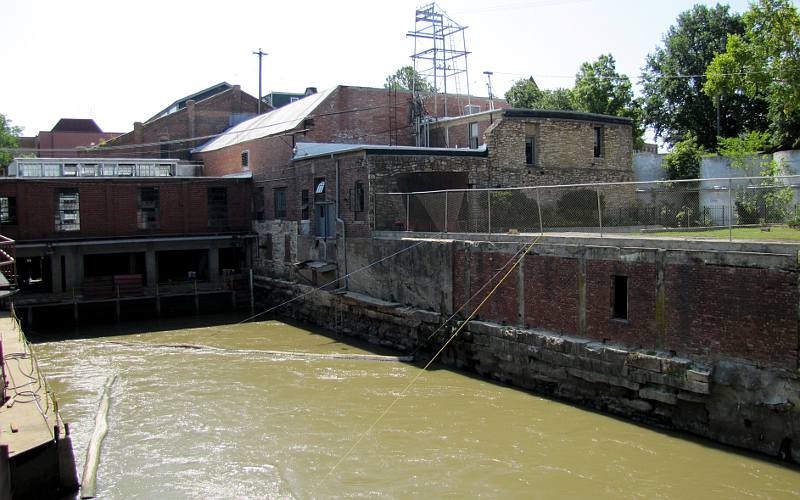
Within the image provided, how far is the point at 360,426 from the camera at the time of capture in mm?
14719

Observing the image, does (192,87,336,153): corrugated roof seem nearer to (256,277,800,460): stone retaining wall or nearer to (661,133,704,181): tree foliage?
(256,277,800,460): stone retaining wall

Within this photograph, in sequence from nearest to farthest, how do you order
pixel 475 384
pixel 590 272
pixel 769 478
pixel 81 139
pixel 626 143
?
pixel 769 478 → pixel 590 272 → pixel 475 384 → pixel 626 143 → pixel 81 139

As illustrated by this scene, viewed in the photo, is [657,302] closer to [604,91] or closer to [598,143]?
[598,143]

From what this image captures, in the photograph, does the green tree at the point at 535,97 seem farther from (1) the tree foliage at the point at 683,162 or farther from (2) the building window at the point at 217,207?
(2) the building window at the point at 217,207

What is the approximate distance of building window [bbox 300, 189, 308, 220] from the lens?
29562mm

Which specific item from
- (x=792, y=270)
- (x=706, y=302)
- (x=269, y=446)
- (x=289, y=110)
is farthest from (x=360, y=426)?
(x=289, y=110)

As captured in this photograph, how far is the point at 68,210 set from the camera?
3039 cm

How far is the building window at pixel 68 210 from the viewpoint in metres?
30.1

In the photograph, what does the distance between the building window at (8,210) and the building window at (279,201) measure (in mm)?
11222

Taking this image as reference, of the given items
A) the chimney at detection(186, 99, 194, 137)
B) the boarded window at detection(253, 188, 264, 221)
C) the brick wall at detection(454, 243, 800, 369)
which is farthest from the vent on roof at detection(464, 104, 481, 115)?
the chimney at detection(186, 99, 194, 137)

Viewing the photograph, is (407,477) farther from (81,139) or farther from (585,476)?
(81,139)

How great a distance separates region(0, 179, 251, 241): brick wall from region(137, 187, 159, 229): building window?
0.23 meters

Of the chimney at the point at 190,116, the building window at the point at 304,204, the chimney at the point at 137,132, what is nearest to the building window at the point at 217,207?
the building window at the point at 304,204

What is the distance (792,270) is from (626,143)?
66.1ft
